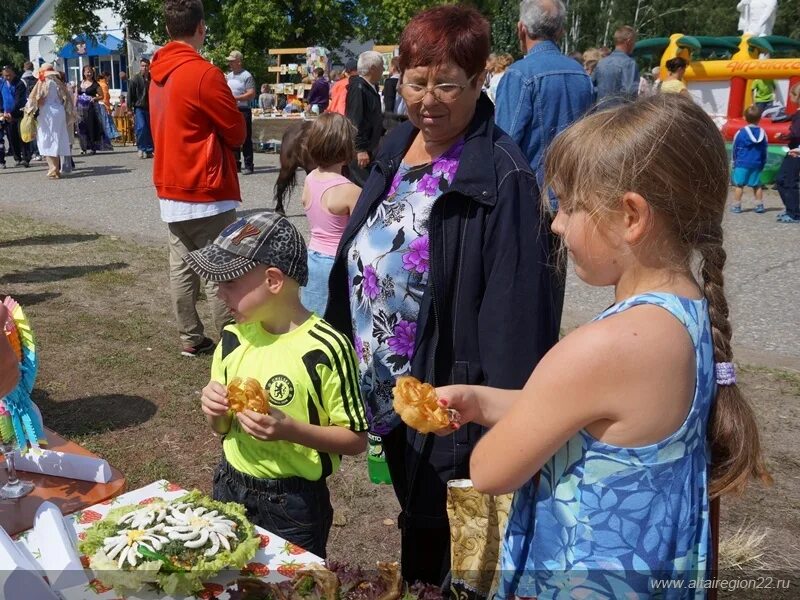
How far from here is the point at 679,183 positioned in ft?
4.28

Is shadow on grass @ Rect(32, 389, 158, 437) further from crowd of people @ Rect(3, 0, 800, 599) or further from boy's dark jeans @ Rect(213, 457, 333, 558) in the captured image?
boy's dark jeans @ Rect(213, 457, 333, 558)

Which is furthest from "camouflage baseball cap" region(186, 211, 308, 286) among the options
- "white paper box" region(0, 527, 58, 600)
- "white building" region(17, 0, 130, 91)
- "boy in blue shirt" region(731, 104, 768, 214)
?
"white building" region(17, 0, 130, 91)

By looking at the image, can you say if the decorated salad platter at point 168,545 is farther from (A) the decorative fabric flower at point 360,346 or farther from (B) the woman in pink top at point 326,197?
(B) the woman in pink top at point 326,197

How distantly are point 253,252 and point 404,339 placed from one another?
55 centimetres

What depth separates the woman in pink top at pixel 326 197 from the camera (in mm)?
4016

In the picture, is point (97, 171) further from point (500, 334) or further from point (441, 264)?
point (500, 334)

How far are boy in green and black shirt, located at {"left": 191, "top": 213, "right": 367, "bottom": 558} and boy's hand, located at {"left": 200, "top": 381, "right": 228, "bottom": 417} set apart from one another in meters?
0.07

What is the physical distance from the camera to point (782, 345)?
5.50m

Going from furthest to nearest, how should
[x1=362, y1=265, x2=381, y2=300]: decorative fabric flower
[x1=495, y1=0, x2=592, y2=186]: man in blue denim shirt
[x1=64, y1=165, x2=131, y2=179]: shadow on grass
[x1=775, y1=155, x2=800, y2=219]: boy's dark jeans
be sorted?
[x1=64, y1=165, x2=131, y2=179]: shadow on grass
[x1=775, y1=155, x2=800, y2=219]: boy's dark jeans
[x1=495, y1=0, x2=592, y2=186]: man in blue denim shirt
[x1=362, y1=265, x2=381, y2=300]: decorative fabric flower

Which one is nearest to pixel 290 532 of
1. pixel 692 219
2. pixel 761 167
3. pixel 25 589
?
pixel 25 589

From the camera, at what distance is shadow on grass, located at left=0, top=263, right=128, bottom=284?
23.9 ft

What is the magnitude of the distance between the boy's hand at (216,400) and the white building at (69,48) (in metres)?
37.5

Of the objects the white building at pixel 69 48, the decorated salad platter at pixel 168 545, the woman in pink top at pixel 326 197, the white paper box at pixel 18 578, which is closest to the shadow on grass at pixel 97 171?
the woman in pink top at pixel 326 197

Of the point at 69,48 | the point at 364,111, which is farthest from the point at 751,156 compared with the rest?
the point at 69,48
